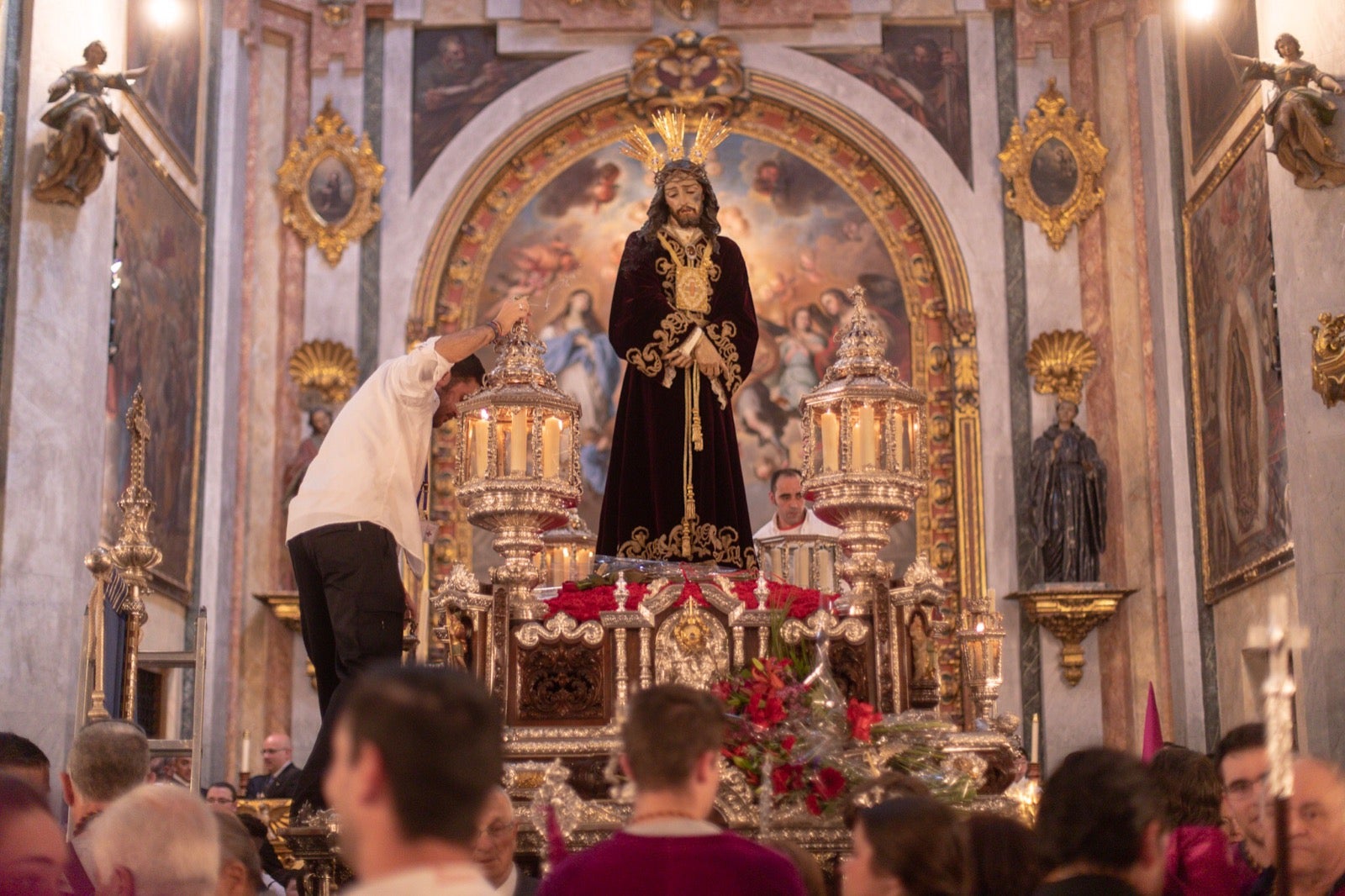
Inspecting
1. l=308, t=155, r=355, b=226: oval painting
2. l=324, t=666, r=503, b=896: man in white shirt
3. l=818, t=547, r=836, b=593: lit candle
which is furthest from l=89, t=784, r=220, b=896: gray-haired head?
l=308, t=155, r=355, b=226: oval painting

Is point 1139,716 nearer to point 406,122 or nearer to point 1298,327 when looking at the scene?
point 1298,327

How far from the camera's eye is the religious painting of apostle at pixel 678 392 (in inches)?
384

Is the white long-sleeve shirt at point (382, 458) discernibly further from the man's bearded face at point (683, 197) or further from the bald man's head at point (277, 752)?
the bald man's head at point (277, 752)

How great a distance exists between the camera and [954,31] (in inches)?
678

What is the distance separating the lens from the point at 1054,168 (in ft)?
54.5

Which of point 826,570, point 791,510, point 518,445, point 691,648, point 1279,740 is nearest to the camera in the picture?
point 1279,740

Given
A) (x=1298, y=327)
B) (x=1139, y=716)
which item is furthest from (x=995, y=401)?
(x=1298, y=327)

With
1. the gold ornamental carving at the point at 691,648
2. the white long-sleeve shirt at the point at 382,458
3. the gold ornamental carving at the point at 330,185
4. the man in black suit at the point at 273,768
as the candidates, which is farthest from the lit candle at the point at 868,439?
the gold ornamental carving at the point at 330,185

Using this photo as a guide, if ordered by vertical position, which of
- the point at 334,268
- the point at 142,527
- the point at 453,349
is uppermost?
the point at 334,268

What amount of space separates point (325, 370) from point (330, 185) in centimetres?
188

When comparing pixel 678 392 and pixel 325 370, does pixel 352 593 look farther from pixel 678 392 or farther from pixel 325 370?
pixel 325 370

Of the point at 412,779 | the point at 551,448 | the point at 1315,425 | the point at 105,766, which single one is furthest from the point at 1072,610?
the point at 412,779

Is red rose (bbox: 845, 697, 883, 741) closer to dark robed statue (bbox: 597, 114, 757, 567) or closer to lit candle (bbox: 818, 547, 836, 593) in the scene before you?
dark robed statue (bbox: 597, 114, 757, 567)

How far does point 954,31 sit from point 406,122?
5.53 meters
